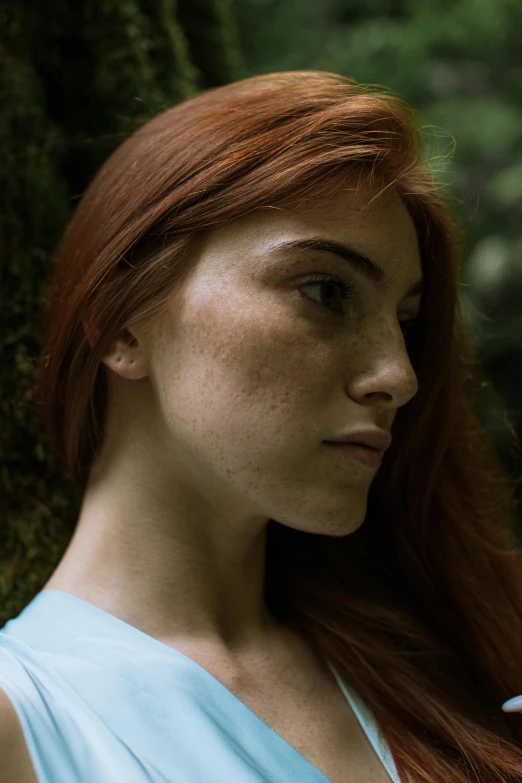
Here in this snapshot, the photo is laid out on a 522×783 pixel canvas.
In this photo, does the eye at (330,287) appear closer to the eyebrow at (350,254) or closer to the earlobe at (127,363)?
the eyebrow at (350,254)

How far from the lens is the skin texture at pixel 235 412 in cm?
131

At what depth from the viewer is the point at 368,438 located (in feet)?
4.54

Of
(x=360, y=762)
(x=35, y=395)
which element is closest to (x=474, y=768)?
(x=360, y=762)

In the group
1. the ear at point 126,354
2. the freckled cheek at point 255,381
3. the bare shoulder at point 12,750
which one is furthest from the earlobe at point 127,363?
the bare shoulder at point 12,750

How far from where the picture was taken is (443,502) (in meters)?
1.73

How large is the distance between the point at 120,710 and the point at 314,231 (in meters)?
0.75

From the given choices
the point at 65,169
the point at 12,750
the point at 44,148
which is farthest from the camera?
the point at 65,169

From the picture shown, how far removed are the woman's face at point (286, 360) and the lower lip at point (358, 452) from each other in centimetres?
1

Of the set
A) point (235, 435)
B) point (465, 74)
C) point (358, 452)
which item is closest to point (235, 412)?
point (235, 435)

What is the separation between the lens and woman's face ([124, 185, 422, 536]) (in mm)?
1309

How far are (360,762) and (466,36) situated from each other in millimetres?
2293

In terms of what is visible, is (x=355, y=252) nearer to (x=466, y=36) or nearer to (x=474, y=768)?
(x=474, y=768)

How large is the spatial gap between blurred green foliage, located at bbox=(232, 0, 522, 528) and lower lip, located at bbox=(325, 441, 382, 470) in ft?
3.89

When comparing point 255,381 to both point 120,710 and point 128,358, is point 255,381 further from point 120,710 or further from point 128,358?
point 120,710
